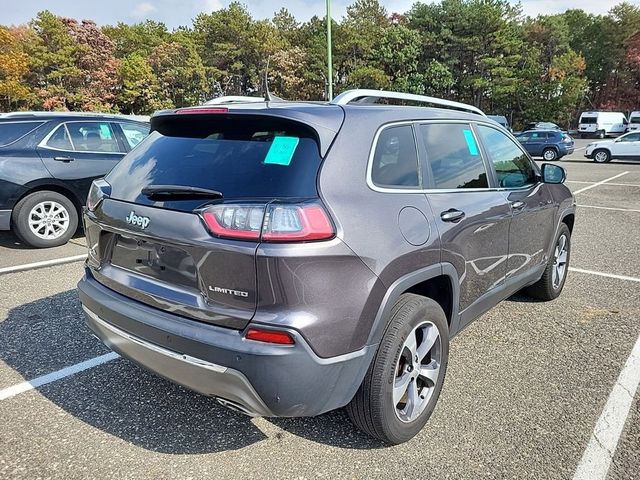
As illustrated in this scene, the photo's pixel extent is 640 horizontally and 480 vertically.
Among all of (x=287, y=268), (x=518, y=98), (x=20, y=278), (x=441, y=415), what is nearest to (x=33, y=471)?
(x=287, y=268)

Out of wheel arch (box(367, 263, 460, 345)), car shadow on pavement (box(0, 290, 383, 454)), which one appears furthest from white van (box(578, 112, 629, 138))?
car shadow on pavement (box(0, 290, 383, 454))

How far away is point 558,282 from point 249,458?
11.2ft

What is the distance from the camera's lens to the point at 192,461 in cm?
237

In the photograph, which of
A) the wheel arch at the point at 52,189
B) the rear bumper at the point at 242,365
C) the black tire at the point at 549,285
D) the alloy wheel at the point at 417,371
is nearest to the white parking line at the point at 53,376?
the rear bumper at the point at 242,365

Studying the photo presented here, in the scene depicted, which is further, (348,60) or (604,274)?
(348,60)

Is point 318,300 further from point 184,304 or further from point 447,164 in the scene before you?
point 447,164

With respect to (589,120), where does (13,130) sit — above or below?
above

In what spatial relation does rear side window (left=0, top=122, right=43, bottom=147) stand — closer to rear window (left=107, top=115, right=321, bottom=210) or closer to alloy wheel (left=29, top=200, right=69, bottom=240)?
alloy wheel (left=29, top=200, right=69, bottom=240)

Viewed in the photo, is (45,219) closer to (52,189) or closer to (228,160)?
(52,189)

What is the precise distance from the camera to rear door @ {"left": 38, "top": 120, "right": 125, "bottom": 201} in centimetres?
629

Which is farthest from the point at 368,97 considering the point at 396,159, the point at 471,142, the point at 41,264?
the point at 41,264

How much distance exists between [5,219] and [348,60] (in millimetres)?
45306

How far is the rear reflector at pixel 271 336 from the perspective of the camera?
1942 mm

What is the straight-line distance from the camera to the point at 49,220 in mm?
6316
